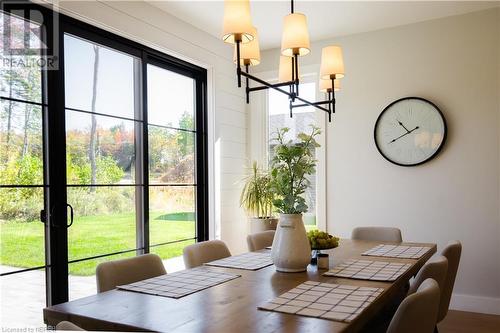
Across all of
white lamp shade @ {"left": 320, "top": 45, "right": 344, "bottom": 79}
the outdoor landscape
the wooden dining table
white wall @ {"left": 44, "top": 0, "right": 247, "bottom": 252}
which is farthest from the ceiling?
the wooden dining table

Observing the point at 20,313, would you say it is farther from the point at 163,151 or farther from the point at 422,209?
the point at 422,209

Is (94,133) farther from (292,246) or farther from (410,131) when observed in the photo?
(410,131)

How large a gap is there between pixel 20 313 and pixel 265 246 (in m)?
1.68

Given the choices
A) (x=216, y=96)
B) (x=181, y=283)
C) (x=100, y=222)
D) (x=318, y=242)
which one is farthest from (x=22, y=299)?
(x=216, y=96)

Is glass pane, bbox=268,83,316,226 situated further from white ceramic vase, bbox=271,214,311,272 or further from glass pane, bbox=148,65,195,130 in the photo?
white ceramic vase, bbox=271,214,311,272

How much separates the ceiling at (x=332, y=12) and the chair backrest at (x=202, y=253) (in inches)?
80.7

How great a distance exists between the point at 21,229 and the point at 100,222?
2.10ft

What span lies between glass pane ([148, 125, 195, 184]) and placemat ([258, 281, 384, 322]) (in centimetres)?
226

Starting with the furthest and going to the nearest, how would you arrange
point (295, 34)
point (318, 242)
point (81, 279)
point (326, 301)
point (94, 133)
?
point (94, 133) < point (81, 279) < point (318, 242) < point (295, 34) < point (326, 301)

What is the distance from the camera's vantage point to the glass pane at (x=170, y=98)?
3805 millimetres

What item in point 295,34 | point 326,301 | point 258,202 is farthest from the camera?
point 258,202

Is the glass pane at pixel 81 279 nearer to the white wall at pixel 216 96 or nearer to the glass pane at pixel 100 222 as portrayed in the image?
the glass pane at pixel 100 222

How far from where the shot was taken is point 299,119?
478cm

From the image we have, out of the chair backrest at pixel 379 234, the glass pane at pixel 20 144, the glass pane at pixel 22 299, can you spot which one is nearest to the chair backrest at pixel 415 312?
the chair backrest at pixel 379 234
